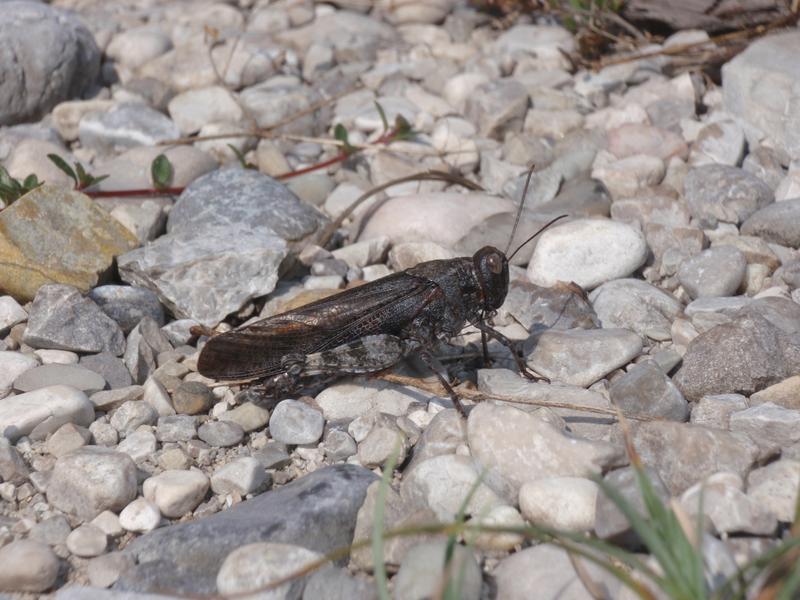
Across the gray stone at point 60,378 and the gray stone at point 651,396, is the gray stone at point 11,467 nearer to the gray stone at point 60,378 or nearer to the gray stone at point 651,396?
the gray stone at point 60,378

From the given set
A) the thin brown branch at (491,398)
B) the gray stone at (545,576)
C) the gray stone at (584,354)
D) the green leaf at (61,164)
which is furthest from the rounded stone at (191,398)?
the green leaf at (61,164)

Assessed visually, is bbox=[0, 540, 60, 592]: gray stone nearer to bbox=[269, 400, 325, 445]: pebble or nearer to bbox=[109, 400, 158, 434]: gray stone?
bbox=[109, 400, 158, 434]: gray stone

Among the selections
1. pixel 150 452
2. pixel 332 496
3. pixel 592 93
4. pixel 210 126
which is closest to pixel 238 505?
pixel 332 496

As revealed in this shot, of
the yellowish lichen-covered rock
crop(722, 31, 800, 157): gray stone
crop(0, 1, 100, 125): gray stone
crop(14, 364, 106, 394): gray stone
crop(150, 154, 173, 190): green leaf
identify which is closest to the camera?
crop(14, 364, 106, 394): gray stone

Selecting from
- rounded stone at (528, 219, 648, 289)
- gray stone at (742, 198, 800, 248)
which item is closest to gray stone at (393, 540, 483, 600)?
rounded stone at (528, 219, 648, 289)

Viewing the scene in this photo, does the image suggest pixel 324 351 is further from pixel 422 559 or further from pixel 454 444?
→ pixel 422 559

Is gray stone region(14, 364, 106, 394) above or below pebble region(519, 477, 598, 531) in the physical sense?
below

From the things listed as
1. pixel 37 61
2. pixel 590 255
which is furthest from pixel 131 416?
pixel 37 61
